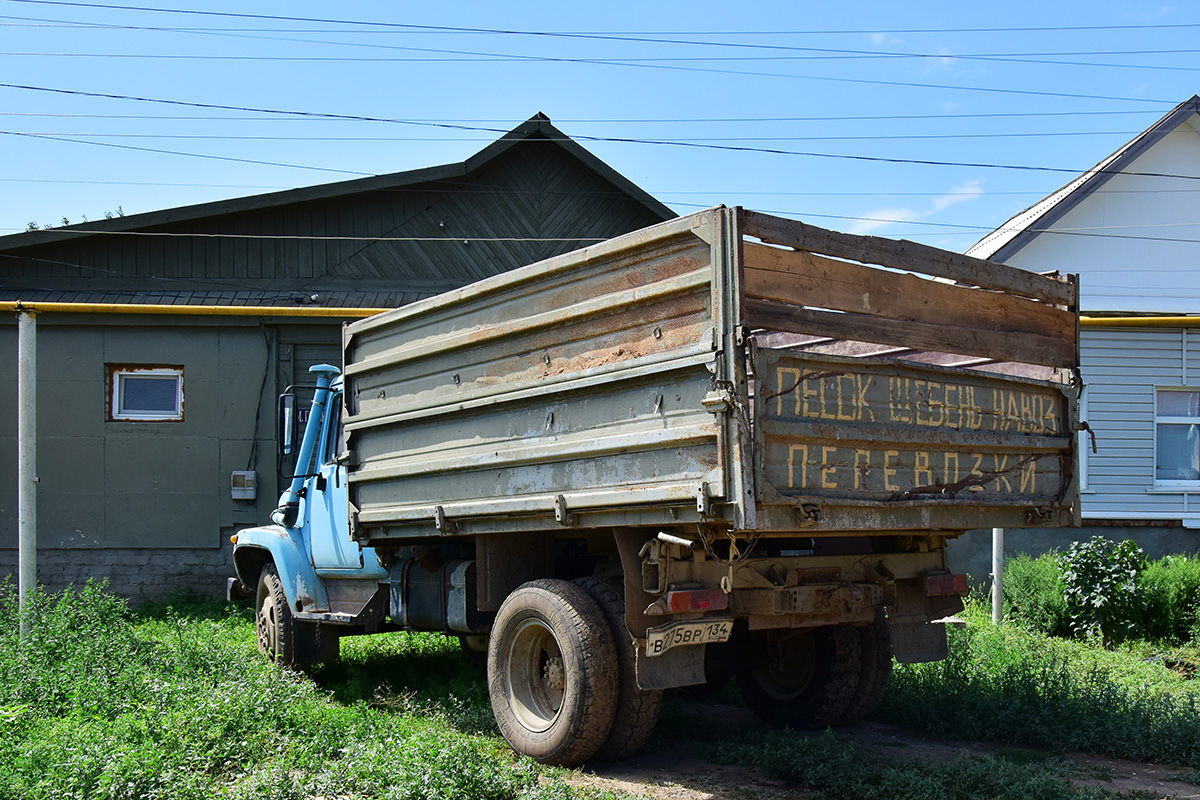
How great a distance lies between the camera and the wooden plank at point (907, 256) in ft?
16.2

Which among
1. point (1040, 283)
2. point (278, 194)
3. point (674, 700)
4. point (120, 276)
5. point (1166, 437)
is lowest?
point (674, 700)

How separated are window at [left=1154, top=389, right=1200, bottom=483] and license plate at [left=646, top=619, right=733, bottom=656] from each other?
11083mm

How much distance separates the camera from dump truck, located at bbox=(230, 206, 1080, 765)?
4879 mm

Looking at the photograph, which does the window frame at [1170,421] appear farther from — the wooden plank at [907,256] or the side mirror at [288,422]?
the side mirror at [288,422]

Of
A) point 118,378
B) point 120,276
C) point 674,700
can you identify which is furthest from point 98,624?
point 120,276

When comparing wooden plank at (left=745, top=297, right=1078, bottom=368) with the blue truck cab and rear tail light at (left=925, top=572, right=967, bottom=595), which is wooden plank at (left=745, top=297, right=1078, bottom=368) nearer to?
rear tail light at (left=925, top=572, right=967, bottom=595)

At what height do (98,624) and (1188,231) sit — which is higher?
(1188,231)

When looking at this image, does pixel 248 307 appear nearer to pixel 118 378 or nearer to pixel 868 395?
pixel 118 378

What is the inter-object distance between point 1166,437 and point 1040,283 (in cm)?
948

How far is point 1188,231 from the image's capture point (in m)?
16.1

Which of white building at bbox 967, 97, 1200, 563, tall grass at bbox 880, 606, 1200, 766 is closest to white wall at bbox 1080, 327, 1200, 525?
white building at bbox 967, 97, 1200, 563

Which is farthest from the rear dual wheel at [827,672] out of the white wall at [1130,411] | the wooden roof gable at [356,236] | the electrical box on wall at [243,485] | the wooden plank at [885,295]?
the wooden roof gable at [356,236]

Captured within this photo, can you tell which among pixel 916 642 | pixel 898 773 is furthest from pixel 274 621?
pixel 898 773

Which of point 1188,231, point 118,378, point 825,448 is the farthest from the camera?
point 1188,231
